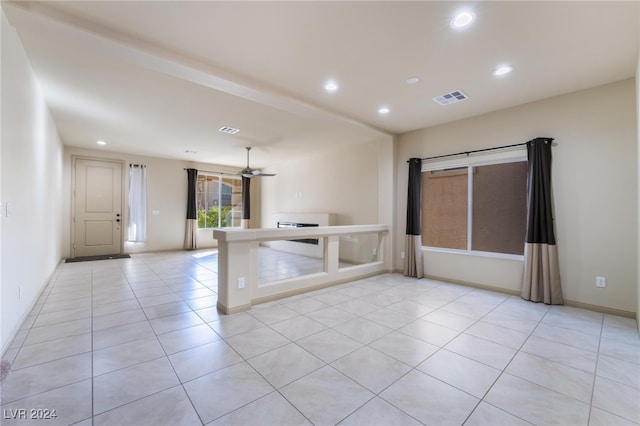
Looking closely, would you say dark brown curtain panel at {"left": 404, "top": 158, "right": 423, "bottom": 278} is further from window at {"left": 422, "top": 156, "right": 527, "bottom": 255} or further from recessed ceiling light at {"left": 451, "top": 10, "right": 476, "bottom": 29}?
recessed ceiling light at {"left": 451, "top": 10, "right": 476, "bottom": 29}

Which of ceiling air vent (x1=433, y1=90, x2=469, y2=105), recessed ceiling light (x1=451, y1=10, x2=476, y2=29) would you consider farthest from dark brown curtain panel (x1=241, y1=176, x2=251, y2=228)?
recessed ceiling light (x1=451, y1=10, x2=476, y2=29)

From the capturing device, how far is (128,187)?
7.30m

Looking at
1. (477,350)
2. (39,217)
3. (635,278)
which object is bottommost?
(477,350)

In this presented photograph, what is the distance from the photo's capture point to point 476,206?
4.50 meters

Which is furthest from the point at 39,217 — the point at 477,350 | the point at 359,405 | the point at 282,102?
the point at 477,350

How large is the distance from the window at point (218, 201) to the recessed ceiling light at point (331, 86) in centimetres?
638

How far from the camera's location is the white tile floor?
1659 mm

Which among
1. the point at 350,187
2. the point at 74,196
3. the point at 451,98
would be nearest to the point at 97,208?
the point at 74,196

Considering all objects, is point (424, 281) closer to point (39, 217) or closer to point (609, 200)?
point (609, 200)

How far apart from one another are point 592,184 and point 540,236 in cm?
85

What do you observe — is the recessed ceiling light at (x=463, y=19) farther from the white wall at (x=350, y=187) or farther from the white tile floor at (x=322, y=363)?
the white wall at (x=350, y=187)

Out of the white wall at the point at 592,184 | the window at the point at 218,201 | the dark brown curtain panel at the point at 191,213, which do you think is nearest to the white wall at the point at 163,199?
the dark brown curtain panel at the point at 191,213

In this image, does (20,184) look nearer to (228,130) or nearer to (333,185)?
(228,130)

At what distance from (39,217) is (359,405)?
4654 millimetres
